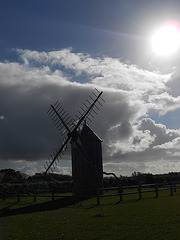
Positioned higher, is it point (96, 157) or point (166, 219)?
point (96, 157)

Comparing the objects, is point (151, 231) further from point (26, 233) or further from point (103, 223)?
point (26, 233)

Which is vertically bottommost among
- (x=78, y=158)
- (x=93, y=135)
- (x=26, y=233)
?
(x=26, y=233)

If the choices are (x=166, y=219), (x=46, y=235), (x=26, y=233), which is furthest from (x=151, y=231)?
(x=26, y=233)

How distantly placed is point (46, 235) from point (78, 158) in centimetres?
1627

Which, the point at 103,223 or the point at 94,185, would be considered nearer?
the point at 103,223

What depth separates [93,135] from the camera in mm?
26203

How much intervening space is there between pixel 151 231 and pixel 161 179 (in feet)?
121

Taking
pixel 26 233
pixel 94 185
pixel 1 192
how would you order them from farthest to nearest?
pixel 1 192 < pixel 94 185 < pixel 26 233

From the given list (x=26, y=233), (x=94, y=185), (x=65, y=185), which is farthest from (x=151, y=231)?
(x=65, y=185)

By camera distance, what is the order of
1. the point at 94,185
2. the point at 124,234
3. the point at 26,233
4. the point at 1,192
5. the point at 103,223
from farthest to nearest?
the point at 1,192 < the point at 94,185 < the point at 103,223 < the point at 26,233 < the point at 124,234

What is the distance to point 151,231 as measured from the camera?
898 centimetres

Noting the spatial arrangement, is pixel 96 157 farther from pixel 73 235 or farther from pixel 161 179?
pixel 161 179

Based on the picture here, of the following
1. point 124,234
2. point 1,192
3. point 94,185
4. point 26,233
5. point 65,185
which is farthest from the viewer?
point 65,185

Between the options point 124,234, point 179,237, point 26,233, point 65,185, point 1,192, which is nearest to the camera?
point 179,237
